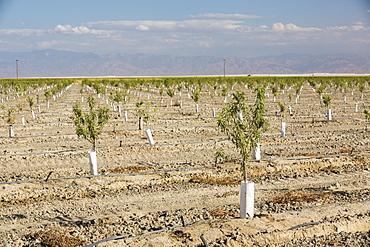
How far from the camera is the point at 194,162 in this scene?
14.9 m

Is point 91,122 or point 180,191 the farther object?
point 91,122

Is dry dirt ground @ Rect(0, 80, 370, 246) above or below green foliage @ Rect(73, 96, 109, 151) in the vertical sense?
below

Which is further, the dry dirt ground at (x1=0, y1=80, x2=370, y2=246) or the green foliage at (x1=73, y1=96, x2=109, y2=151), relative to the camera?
the green foliage at (x1=73, y1=96, x2=109, y2=151)

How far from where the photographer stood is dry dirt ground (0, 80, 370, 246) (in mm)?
8438

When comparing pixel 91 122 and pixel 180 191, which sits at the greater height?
pixel 91 122

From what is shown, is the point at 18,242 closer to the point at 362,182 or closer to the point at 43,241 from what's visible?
the point at 43,241

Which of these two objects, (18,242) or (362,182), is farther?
(362,182)

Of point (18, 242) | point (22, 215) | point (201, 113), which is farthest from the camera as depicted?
point (201, 113)

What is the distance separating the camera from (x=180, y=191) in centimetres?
1162

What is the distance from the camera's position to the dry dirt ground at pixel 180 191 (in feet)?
27.7

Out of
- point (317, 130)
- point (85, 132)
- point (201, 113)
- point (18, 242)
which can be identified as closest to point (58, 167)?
point (85, 132)

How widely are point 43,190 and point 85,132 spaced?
88.9 inches

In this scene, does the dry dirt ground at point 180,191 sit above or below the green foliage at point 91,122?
below

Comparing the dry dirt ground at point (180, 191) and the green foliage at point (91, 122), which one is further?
the green foliage at point (91, 122)
